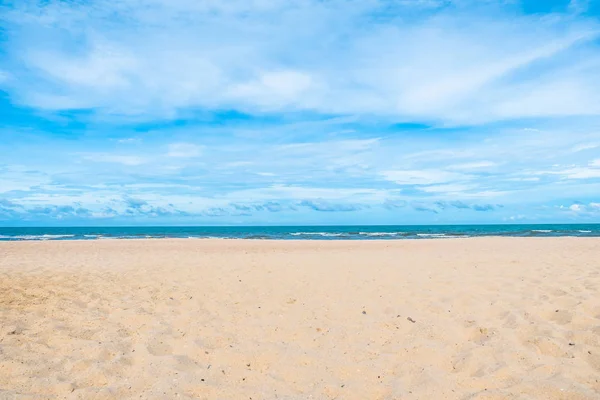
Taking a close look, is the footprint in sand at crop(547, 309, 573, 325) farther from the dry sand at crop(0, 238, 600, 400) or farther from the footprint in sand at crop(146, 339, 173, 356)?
the footprint in sand at crop(146, 339, 173, 356)

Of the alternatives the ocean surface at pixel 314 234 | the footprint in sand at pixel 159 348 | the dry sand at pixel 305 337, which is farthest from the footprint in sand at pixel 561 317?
the ocean surface at pixel 314 234

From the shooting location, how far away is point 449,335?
5176 millimetres

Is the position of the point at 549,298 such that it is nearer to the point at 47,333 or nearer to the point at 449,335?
the point at 449,335

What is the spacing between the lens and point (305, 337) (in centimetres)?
526

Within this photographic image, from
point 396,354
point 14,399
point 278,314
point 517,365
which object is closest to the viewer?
point 14,399

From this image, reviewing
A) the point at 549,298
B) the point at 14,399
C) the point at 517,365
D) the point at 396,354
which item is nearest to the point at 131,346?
the point at 14,399

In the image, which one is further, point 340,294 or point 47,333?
point 340,294

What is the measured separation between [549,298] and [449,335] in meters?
2.33

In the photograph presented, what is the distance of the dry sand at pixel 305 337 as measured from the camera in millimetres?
3928

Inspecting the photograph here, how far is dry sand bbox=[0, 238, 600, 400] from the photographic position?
3928 mm

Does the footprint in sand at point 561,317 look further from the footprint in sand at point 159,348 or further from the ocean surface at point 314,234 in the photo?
the ocean surface at point 314,234

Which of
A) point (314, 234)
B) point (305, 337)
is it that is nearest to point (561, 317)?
point (305, 337)

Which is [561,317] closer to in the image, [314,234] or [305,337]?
[305,337]

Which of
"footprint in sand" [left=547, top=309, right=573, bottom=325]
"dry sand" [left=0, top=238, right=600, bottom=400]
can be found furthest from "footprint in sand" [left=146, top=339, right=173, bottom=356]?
"footprint in sand" [left=547, top=309, right=573, bottom=325]
